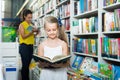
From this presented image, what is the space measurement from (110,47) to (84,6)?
1055 mm

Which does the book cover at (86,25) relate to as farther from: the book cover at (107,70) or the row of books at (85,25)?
the book cover at (107,70)

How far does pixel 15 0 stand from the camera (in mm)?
12992

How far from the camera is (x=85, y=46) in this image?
11.1 feet

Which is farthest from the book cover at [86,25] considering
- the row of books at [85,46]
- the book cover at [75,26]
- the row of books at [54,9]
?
the row of books at [54,9]

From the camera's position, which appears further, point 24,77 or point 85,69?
point 24,77

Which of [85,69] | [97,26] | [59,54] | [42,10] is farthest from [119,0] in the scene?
[42,10]

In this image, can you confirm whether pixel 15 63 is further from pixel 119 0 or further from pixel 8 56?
pixel 119 0

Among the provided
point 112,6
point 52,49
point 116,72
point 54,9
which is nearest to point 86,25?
point 112,6

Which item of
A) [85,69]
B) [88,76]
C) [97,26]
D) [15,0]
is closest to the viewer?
[88,76]

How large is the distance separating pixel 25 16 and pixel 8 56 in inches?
33.1

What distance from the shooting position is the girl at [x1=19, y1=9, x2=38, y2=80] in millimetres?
4160

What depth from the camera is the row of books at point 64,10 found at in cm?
415

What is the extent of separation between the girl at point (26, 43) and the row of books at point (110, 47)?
1.76 m

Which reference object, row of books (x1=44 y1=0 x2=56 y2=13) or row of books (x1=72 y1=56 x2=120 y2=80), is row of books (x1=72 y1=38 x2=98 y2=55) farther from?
row of books (x1=44 y1=0 x2=56 y2=13)
